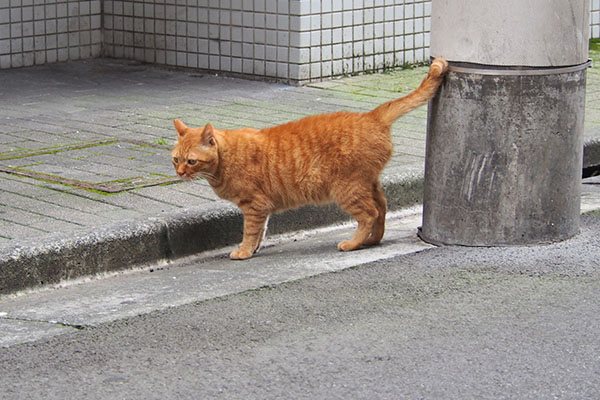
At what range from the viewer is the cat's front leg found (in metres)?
5.55

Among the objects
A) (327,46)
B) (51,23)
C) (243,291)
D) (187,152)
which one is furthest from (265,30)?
(243,291)

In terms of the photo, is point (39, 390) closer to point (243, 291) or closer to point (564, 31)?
point (243, 291)

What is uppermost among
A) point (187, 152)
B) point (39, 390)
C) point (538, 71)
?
point (538, 71)

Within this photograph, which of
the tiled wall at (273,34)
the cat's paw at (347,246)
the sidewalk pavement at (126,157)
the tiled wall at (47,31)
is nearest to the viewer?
the sidewalk pavement at (126,157)

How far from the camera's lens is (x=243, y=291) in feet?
16.0

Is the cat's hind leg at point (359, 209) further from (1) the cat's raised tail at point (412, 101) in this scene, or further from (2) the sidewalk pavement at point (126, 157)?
(2) the sidewalk pavement at point (126, 157)

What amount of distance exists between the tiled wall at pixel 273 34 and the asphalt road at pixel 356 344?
4878 mm

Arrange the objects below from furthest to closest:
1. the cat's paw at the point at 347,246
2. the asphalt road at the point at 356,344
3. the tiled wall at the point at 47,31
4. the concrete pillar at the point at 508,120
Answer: the tiled wall at the point at 47,31 < the cat's paw at the point at 347,246 < the concrete pillar at the point at 508,120 < the asphalt road at the point at 356,344

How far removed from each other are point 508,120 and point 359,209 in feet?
2.82

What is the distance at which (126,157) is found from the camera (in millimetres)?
7043

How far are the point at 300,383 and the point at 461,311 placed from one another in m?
1.07

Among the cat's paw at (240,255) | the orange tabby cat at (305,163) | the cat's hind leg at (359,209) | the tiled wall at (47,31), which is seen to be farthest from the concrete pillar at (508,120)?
the tiled wall at (47,31)

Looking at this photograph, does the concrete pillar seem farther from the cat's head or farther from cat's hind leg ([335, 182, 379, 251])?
the cat's head

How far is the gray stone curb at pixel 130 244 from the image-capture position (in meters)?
4.96
